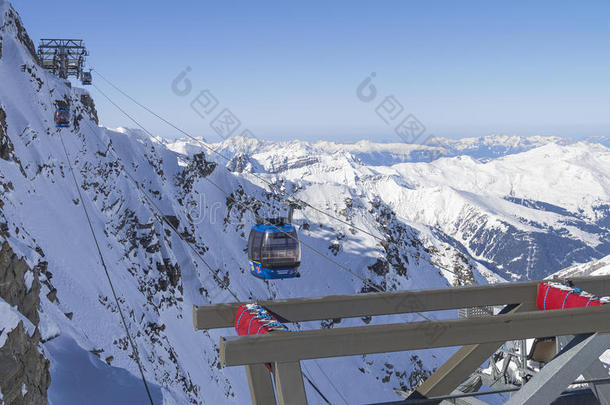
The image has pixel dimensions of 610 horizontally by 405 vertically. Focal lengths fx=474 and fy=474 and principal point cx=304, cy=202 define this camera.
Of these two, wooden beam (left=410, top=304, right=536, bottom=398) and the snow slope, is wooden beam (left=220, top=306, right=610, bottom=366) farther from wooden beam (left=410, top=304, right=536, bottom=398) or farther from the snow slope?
the snow slope

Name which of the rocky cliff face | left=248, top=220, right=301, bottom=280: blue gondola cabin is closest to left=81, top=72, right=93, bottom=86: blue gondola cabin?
the rocky cliff face

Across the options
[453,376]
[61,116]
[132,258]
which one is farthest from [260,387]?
[132,258]

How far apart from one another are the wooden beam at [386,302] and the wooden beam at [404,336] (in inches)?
48.6

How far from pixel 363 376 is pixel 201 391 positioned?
32.6 metres

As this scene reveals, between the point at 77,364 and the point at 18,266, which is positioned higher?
the point at 18,266

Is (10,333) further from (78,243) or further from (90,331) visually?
(78,243)

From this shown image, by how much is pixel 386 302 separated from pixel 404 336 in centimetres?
155

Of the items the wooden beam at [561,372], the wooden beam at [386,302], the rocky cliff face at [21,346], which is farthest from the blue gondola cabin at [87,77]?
the wooden beam at [561,372]

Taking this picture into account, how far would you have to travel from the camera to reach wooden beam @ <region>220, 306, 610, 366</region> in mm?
3066

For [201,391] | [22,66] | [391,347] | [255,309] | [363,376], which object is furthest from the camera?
[363,376]

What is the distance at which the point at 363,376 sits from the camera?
74562 mm

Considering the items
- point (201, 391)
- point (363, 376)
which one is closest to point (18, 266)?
point (201, 391)

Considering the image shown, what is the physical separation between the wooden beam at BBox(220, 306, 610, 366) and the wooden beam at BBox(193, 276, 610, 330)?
124 centimetres

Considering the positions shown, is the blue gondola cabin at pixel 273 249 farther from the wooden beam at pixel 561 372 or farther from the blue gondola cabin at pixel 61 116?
the blue gondola cabin at pixel 61 116
